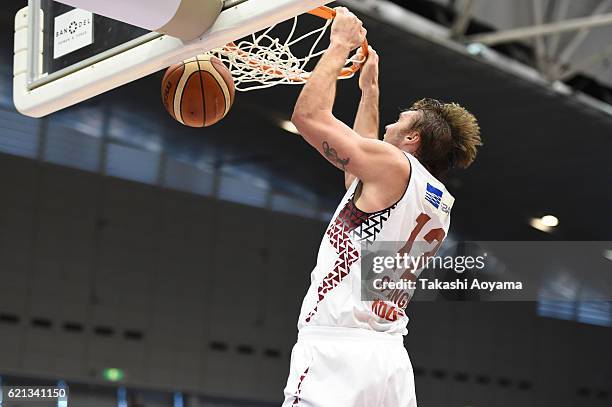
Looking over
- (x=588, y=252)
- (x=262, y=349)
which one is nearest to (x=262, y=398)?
(x=262, y=349)

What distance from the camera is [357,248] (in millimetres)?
3295

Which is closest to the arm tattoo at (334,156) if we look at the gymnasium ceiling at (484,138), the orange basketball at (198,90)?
the orange basketball at (198,90)

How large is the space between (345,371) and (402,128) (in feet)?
2.95

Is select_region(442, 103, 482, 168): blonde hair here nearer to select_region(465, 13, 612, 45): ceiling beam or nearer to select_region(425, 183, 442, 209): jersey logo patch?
select_region(425, 183, 442, 209): jersey logo patch

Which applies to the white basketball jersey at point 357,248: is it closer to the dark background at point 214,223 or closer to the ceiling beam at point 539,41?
the ceiling beam at point 539,41

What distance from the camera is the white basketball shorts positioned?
3.20 meters

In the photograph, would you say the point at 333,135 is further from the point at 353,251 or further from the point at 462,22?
the point at 462,22

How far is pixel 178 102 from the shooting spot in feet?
15.1

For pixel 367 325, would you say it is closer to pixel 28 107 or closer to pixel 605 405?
pixel 28 107

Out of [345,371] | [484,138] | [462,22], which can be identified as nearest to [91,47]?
[345,371]

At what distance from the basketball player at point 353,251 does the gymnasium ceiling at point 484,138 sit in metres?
6.40

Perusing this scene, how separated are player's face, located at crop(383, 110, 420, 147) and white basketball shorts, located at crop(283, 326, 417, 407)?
712mm

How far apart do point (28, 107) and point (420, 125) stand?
1.64 meters

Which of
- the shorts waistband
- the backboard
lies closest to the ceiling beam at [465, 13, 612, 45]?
the backboard
